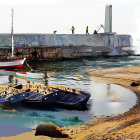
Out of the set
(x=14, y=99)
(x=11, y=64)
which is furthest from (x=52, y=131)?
(x=11, y=64)

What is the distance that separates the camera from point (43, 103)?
19.3 meters

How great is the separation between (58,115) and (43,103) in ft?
6.32

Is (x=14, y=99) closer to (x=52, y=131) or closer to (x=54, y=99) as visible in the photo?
(x=54, y=99)

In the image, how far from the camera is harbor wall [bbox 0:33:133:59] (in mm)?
58688

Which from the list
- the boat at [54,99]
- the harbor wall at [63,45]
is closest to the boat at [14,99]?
the boat at [54,99]

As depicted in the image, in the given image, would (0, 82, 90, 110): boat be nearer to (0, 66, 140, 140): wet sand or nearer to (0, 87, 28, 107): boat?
(0, 87, 28, 107): boat

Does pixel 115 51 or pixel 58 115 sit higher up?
pixel 115 51

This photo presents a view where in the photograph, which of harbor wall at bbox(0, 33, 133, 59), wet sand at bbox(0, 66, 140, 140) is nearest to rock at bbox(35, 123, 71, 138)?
wet sand at bbox(0, 66, 140, 140)

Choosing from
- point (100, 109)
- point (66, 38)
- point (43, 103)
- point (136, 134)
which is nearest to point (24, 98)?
point (43, 103)

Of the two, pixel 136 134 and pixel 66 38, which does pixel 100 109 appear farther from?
pixel 66 38

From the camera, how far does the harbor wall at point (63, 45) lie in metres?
58.7

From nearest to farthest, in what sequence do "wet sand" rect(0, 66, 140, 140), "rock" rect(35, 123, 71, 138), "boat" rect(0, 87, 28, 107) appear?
"wet sand" rect(0, 66, 140, 140) < "rock" rect(35, 123, 71, 138) < "boat" rect(0, 87, 28, 107)

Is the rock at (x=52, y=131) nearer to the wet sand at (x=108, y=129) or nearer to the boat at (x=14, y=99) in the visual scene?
the wet sand at (x=108, y=129)

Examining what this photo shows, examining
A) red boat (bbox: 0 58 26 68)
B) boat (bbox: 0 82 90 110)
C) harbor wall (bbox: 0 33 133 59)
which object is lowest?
boat (bbox: 0 82 90 110)
